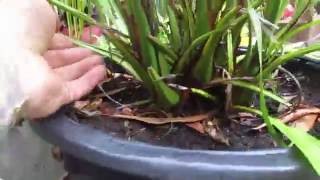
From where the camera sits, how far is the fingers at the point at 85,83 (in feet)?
1.89

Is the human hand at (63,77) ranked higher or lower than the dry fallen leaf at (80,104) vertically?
higher

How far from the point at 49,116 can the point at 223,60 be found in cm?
17

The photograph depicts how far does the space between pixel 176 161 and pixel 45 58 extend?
0.21 metres

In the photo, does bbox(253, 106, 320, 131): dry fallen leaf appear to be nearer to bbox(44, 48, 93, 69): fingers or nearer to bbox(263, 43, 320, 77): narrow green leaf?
bbox(263, 43, 320, 77): narrow green leaf

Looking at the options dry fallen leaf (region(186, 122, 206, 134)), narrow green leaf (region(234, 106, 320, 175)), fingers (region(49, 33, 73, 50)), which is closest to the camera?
narrow green leaf (region(234, 106, 320, 175))

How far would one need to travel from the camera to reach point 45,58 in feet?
1.94

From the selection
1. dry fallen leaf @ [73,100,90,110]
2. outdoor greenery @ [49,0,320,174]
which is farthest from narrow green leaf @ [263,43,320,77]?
dry fallen leaf @ [73,100,90,110]

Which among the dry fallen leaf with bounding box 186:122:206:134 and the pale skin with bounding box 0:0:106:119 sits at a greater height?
the pale skin with bounding box 0:0:106:119

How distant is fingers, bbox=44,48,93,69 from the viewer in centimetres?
61

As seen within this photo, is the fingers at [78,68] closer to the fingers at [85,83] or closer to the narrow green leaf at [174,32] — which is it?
the fingers at [85,83]

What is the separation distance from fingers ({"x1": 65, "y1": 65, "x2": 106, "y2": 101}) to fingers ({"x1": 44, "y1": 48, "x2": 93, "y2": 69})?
0.09ft

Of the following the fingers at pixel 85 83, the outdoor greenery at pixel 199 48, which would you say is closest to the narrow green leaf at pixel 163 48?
the outdoor greenery at pixel 199 48

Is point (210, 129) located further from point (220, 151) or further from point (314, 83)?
point (314, 83)

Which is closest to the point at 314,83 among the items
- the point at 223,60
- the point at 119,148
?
the point at 223,60
